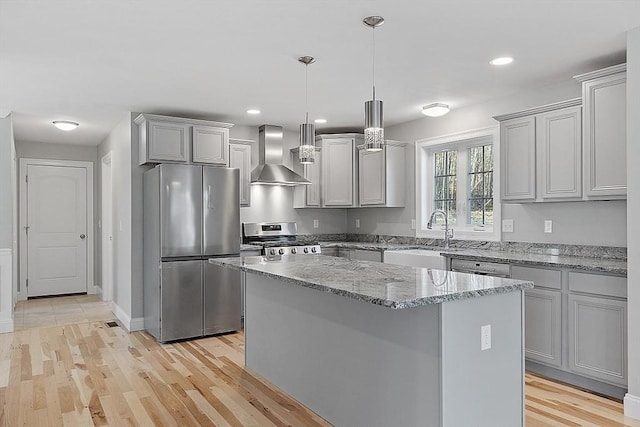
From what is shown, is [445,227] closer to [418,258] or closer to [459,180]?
[459,180]

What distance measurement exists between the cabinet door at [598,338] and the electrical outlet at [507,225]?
3.92ft

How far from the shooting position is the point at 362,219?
6.41 metres

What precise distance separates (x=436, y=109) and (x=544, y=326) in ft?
7.58

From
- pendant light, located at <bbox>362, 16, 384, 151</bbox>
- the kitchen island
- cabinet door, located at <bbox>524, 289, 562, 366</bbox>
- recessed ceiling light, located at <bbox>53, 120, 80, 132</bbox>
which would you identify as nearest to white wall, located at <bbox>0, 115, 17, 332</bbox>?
recessed ceiling light, located at <bbox>53, 120, 80, 132</bbox>

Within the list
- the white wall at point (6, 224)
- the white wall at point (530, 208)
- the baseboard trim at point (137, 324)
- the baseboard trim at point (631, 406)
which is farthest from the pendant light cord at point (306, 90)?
the white wall at point (6, 224)

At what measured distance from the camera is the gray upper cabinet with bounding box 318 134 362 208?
5.85 meters

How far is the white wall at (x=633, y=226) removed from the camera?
281 centimetres

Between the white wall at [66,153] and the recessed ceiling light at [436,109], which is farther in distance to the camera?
the white wall at [66,153]

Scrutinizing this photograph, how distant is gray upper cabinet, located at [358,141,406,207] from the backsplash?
525 millimetres

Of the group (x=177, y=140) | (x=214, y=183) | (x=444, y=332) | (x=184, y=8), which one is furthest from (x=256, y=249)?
(x=444, y=332)

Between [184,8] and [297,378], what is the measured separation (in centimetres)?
235

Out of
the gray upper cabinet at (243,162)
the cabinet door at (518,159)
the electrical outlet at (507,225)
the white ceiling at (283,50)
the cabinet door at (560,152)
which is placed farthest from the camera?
the gray upper cabinet at (243,162)

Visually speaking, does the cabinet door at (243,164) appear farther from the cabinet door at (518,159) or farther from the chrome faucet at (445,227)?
the cabinet door at (518,159)

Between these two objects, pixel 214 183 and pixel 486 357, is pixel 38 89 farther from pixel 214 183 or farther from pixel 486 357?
pixel 486 357
